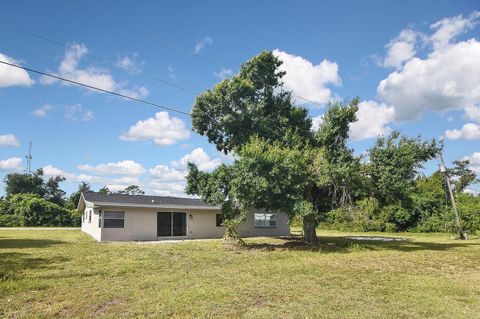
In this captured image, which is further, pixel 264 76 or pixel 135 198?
pixel 135 198

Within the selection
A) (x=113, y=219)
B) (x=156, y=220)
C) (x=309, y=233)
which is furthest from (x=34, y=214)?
(x=309, y=233)

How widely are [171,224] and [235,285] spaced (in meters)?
14.9

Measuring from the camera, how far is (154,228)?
21.6 metres

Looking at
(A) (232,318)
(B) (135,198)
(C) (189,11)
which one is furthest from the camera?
(B) (135,198)

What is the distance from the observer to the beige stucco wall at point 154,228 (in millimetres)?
20250

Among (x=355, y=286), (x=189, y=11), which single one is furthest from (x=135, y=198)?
(x=355, y=286)

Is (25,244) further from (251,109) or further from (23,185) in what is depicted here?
(23,185)

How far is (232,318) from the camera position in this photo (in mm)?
6000

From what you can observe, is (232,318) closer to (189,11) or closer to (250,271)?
(250,271)

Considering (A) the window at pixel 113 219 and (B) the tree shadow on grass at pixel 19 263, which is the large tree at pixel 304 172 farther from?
(A) the window at pixel 113 219

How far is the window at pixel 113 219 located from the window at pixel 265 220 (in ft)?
31.8

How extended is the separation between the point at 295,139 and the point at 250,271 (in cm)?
954

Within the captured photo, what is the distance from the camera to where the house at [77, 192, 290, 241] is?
20.0m

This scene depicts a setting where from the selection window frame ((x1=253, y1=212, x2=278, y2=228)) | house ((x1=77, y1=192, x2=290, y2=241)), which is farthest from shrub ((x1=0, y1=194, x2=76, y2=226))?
window frame ((x1=253, y1=212, x2=278, y2=228))
